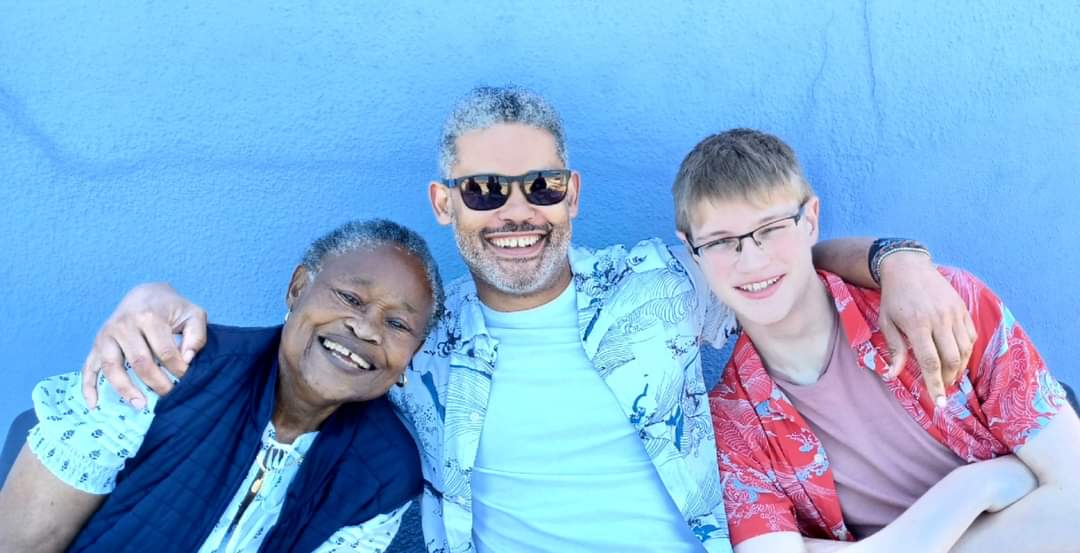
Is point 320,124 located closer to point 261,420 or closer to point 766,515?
point 261,420

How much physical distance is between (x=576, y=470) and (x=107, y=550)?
1.18m

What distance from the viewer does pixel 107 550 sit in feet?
6.68

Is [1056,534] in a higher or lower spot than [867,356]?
lower

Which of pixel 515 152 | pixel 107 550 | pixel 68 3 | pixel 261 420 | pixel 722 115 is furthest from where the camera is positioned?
pixel 722 115

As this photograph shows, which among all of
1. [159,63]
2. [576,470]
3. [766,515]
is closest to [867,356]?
[766,515]

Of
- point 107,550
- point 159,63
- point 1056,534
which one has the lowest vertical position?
point 1056,534

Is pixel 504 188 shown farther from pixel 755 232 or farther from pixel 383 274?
pixel 755 232

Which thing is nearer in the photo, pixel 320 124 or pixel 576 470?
pixel 576 470

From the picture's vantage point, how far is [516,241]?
2.45 m

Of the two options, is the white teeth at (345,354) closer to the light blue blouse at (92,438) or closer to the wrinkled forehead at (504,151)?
the light blue blouse at (92,438)

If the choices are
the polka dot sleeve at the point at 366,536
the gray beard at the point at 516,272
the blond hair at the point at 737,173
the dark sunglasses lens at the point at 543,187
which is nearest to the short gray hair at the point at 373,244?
the gray beard at the point at 516,272

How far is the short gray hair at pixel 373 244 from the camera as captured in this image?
232 cm

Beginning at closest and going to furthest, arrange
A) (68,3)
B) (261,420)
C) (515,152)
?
(261,420) → (515,152) → (68,3)

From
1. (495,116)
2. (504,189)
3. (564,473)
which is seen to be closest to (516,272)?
(504,189)
